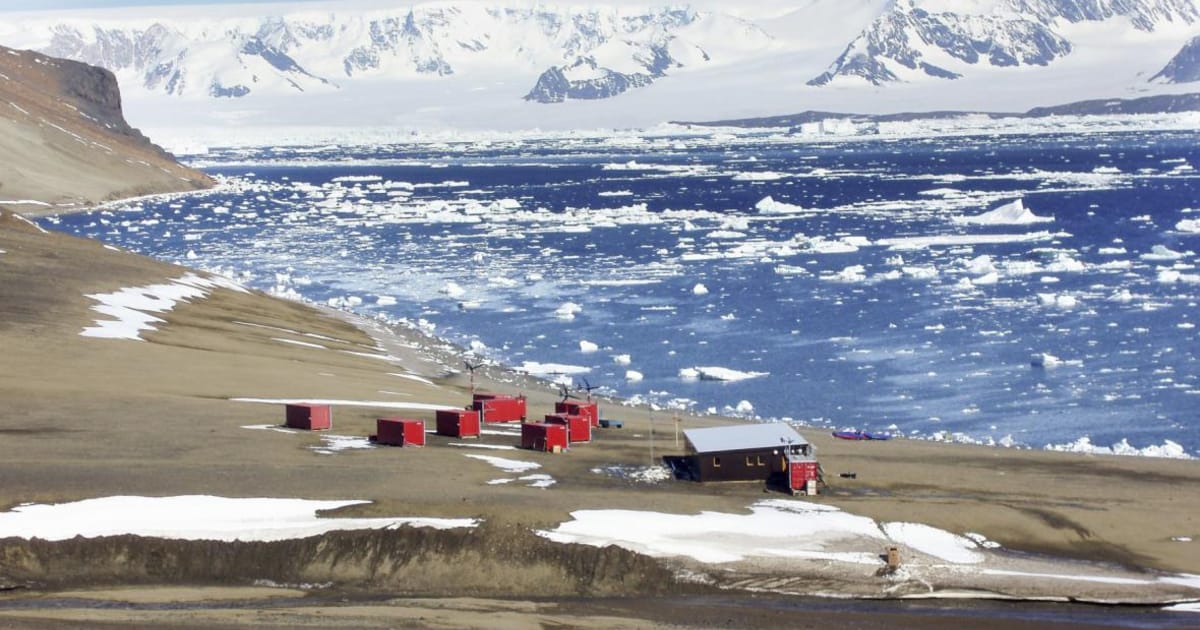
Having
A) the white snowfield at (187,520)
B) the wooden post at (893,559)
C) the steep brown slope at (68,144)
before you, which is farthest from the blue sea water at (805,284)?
the white snowfield at (187,520)

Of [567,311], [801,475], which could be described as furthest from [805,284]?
[801,475]

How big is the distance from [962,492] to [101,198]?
111 metres

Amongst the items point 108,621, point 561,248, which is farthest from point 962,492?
point 561,248

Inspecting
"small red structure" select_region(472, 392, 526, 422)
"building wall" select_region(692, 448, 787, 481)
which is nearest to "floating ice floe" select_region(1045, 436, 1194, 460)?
"building wall" select_region(692, 448, 787, 481)

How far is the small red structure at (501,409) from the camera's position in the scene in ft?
124

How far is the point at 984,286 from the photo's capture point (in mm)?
63719

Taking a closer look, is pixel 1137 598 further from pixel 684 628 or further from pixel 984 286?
pixel 984 286

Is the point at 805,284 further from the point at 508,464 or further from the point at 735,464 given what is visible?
the point at 508,464

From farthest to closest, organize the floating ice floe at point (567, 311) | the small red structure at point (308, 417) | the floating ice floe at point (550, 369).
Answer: the floating ice floe at point (567, 311)
the floating ice floe at point (550, 369)
the small red structure at point (308, 417)

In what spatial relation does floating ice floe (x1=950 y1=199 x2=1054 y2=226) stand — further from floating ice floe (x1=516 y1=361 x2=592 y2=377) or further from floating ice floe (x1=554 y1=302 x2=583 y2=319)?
floating ice floe (x1=516 y1=361 x2=592 y2=377)

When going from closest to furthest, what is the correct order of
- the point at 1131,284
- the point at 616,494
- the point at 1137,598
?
the point at 1137,598
the point at 616,494
the point at 1131,284

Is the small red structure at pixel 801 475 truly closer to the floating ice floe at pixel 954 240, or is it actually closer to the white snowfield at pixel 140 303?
the white snowfield at pixel 140 303

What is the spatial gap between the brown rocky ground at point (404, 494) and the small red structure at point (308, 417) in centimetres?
40

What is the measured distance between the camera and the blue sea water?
44.1m
